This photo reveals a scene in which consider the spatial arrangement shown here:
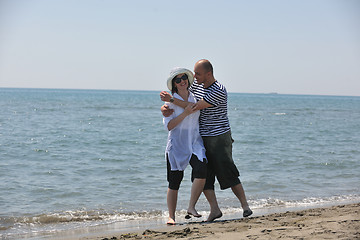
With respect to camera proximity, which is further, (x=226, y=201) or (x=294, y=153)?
(x=294, y=153)

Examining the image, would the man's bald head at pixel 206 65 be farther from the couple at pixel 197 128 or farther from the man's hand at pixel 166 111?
the man's hand at pixel 166 111

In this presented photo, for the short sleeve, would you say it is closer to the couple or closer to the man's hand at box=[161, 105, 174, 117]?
the couple

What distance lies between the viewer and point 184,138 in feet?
16.9

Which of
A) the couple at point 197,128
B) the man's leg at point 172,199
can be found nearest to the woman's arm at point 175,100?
the couple at point 197,128

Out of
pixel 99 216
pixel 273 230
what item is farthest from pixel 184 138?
pixel 99 216

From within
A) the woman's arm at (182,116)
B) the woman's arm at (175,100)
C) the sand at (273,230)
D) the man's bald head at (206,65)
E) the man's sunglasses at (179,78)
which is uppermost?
the man's bald head at (206,65)

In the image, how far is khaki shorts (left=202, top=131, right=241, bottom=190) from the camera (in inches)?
205

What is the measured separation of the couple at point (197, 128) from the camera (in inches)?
200

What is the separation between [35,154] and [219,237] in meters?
8.70

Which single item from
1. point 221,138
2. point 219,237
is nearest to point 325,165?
point 221,138

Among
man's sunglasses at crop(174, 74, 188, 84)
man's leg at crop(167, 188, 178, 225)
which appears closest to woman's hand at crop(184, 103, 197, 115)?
man's sunglasses at crop(174, 74, 188, 84)

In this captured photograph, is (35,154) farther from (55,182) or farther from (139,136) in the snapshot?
(139,136)

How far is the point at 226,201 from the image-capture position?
7.42m

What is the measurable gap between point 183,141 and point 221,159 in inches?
18.9
